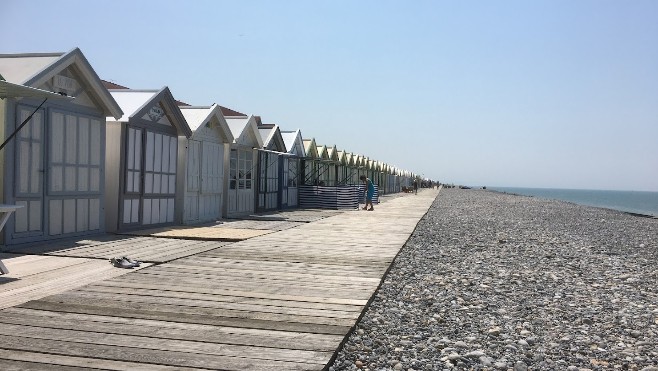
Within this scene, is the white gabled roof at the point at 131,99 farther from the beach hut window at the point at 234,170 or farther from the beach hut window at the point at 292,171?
the beach hut window at the point at 292,171

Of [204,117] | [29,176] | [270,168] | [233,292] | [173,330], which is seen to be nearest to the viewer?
[173,330]

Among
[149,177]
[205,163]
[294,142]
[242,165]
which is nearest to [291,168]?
[294,142]

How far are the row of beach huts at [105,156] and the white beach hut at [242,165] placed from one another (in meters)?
0.03

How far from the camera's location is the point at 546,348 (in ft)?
13.3

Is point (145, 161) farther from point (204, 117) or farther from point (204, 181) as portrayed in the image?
point (204, 181)

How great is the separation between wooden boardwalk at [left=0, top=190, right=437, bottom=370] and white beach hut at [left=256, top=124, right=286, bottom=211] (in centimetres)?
1086

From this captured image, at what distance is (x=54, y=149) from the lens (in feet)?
28.1

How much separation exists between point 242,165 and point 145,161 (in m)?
5.51

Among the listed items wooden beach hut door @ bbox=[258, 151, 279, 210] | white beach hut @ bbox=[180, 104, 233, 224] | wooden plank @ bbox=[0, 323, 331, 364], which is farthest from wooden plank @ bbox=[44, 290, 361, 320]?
wooden beach hut door @ bbox=[258, 151, 279, 210]

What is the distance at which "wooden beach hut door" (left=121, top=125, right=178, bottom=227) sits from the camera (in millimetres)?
10617

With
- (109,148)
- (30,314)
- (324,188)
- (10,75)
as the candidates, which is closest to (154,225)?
(109,148)

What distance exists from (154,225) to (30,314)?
777cm

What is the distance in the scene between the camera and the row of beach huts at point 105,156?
7.87 m

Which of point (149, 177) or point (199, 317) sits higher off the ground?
point (149, 177)
